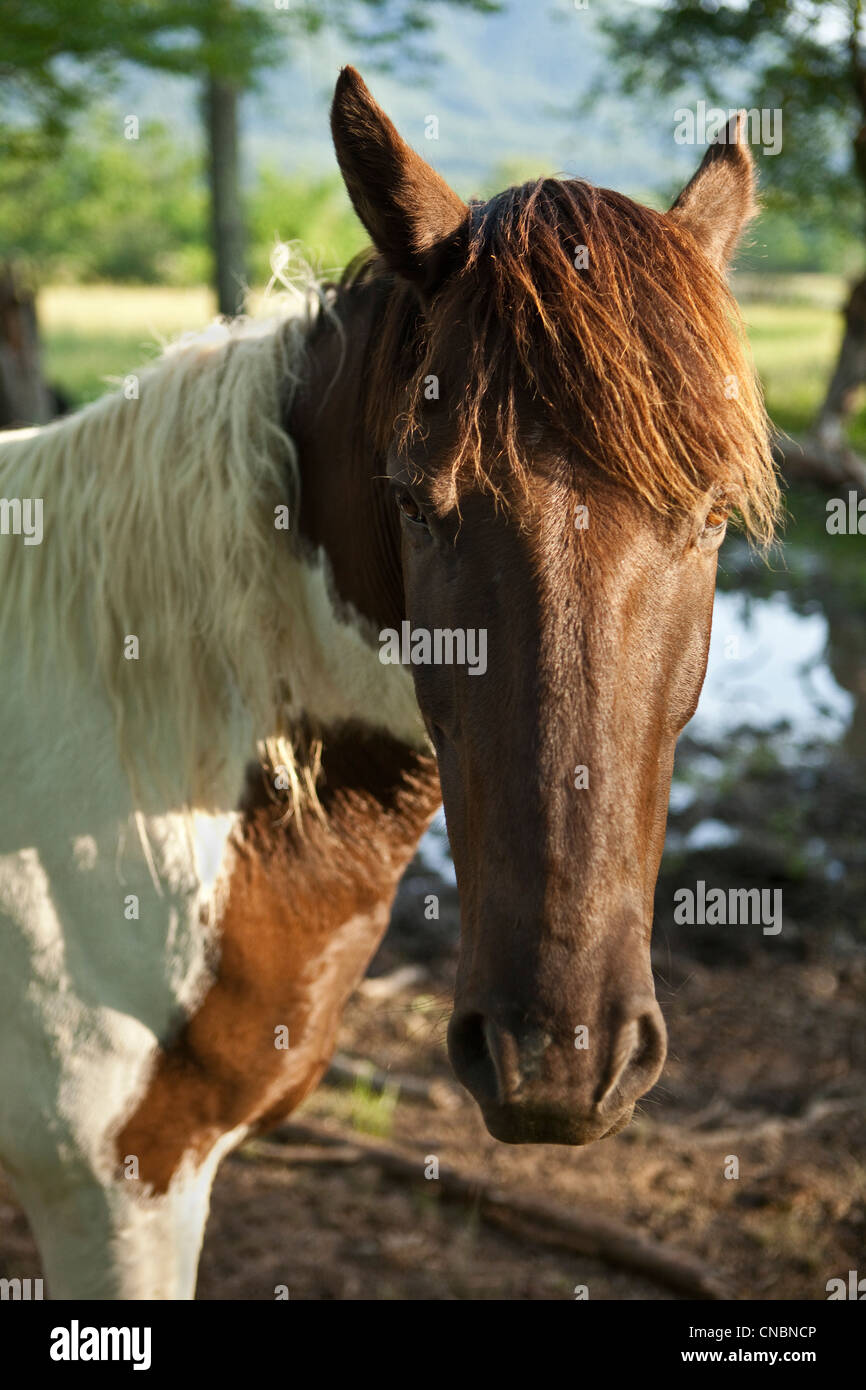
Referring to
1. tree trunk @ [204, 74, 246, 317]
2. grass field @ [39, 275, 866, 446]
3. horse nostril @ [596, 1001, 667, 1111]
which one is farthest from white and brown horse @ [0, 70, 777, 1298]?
tree trunk @ [204, 74, 246, 317]

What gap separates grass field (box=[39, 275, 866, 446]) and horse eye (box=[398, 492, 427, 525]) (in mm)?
11810

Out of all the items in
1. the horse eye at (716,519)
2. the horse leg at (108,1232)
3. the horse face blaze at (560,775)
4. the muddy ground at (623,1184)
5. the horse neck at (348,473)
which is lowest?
the muddy ground at (623,1184)

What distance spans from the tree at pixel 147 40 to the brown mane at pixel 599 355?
6777mm

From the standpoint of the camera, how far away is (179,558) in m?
2.16

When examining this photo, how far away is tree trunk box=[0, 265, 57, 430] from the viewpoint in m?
8.35

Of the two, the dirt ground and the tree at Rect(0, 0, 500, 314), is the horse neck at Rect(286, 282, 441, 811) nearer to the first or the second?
the dirt ground

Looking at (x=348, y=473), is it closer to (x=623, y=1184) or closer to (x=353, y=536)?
(x=353, y=536)

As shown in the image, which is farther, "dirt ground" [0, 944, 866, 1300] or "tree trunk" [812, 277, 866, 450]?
"tree trunk" [812, 277, 866, 450]

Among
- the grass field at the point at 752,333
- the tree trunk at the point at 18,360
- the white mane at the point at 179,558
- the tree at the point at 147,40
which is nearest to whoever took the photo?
the white mane at the point at 179,558

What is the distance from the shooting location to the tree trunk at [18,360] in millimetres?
8352

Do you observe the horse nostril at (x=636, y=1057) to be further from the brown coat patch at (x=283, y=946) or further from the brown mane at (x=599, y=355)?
the brown coat patch at (x=283, y=946)

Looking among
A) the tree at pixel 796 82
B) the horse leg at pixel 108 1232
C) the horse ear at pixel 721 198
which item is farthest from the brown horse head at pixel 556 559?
the tree at pixel 796 82

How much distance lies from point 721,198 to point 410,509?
3.07 feet
